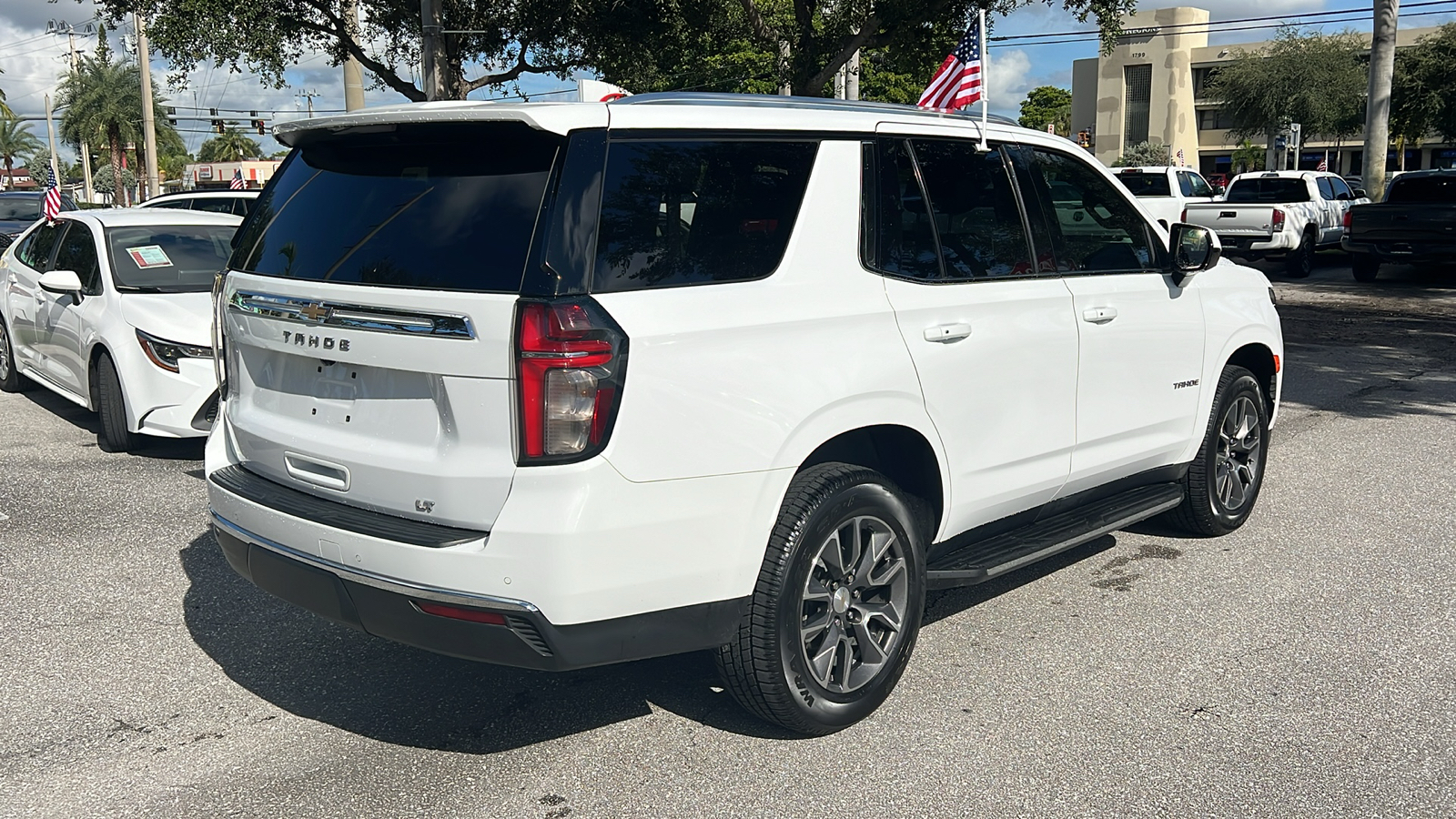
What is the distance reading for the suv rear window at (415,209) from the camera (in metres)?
3.30

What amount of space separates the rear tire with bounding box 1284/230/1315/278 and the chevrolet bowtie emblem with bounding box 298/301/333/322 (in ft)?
68.9

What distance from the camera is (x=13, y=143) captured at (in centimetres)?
10612

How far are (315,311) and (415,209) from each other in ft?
1.37

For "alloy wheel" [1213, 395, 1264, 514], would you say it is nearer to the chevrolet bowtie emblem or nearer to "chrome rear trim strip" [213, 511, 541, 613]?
"chrome rear trim strip" [213, 511, 541, 613]

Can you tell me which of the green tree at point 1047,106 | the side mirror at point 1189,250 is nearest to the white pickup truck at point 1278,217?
the side mirror at point 1189,250

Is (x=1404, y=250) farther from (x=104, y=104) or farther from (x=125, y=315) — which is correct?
(x=104, y=104)

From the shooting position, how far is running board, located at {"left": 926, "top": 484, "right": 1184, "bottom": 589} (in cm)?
428

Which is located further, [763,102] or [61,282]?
[61,282]

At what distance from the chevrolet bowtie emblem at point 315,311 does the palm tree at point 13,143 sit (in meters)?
110

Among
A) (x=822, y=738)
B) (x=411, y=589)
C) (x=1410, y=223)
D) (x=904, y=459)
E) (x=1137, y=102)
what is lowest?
(x=822, y=738)

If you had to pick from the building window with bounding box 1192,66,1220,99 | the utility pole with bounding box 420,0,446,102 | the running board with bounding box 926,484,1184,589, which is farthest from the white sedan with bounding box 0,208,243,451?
the building window with bounding box 1192,66,1220,99

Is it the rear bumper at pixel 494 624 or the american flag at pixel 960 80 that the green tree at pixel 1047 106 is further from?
the rear bumper at pixel 494 624

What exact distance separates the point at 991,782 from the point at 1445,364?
10.2 meters

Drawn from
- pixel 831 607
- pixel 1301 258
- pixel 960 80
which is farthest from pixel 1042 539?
pixel 1301 258
